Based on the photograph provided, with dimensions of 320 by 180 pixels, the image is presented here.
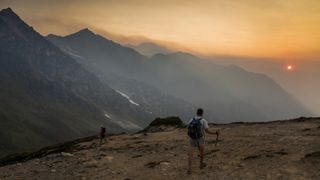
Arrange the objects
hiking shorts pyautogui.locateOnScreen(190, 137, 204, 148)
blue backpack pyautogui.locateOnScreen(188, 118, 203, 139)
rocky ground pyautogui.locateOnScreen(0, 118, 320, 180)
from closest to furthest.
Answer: blue backpack pyautogui.locateOnScreen(188, 118, 203, 139) < hiking shorts pyautogui.locateOnScreen(190, 137, 204, 148) < rocky ground pyautogui.locateOnScreen(0, 118, 320, 180)

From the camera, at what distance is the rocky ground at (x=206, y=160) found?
2534 centimetres

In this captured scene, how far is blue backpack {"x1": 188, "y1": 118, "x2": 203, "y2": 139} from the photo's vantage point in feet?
81.5

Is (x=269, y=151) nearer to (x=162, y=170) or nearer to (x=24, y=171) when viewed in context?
(x=162, y=170)

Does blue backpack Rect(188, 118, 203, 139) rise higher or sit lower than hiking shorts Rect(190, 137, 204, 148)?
higher

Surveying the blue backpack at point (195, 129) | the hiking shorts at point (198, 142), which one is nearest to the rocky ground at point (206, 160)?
the hiking shorts at point (198, 142)

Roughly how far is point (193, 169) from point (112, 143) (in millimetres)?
19429

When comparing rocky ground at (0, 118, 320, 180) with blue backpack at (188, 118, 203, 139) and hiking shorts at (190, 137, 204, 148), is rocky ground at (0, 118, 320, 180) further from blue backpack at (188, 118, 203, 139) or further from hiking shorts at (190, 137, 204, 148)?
blue backpack at (188, 118, 203, 139)

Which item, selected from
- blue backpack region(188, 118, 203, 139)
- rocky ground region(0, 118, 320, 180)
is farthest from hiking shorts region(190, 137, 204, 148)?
rocky ground region(0, 118, 320, 180)

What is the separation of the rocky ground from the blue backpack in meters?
2.31

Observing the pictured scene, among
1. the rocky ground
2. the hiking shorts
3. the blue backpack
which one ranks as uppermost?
the blue backpack

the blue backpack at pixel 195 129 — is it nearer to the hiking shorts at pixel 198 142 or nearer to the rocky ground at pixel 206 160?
the hiking shorts at pixel 198 142

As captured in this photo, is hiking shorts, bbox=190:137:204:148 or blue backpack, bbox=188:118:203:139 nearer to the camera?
blue backpack, bbox=188:118:203:139

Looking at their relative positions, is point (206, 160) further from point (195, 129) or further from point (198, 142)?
point (195, 129)

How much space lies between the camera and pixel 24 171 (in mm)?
32250
